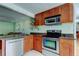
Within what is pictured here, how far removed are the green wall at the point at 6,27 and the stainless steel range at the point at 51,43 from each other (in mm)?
391

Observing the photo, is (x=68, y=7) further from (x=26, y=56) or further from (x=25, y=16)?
(x=26, y=56)

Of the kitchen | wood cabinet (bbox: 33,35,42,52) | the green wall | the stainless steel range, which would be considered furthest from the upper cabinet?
the green wall

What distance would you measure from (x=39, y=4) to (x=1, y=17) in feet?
1.46

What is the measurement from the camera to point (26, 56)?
1.12 m

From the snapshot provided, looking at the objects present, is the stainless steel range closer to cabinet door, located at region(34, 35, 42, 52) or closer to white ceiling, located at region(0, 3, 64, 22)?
cabinet door, located at region(34, 35, 42, 52)

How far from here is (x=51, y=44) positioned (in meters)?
1.14

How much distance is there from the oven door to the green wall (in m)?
0.40

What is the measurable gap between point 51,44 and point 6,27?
0.55m

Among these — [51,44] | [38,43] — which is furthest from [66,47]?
[38,43]

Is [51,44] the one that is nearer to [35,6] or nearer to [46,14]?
[46,14]

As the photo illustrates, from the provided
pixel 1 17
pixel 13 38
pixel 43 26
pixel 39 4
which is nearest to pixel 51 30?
pixel 43 26

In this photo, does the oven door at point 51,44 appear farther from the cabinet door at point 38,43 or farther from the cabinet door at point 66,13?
the cabinet door at point 66,13

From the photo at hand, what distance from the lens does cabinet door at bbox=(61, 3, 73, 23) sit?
99cm

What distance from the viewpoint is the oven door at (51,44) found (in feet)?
3.52
